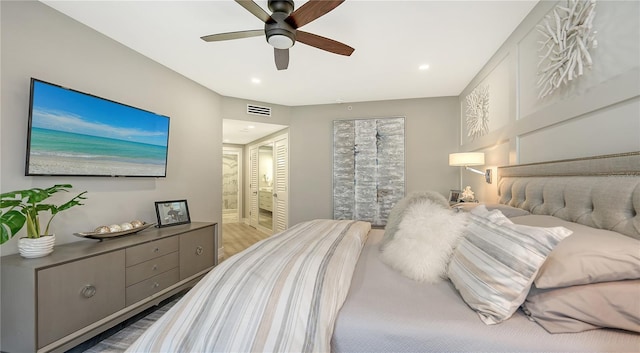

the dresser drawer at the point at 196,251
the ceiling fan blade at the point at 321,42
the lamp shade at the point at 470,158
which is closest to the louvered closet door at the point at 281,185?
the dresser drawer at the point at 196,251

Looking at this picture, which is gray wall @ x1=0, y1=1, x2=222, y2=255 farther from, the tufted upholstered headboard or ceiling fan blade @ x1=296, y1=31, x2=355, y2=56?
the tufted upholstered headboard

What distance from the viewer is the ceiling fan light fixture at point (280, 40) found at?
1.68 meters

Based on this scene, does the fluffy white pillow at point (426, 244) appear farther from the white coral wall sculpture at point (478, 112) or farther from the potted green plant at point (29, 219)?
the potted green plant at point (29, 219)

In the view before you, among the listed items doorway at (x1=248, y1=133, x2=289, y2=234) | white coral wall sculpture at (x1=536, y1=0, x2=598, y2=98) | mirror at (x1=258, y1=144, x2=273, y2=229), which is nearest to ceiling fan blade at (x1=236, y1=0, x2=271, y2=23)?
white coral wall sculpture at (x1=536, y1=0, x2=598, y2=98)

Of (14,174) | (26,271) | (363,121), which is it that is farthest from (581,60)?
(14,174)

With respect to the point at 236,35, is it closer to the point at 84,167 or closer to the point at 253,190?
the point at 84,167

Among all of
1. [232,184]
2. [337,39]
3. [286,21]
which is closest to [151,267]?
[286,21]

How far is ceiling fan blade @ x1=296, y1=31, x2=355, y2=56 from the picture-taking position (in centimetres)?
178

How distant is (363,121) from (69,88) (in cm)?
355

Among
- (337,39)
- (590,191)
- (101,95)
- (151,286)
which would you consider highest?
(337,39)

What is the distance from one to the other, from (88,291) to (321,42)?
245 centimetres

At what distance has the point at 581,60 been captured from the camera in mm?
1342

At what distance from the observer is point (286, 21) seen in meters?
1.62

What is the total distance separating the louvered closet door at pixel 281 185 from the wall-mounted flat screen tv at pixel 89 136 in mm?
2151
